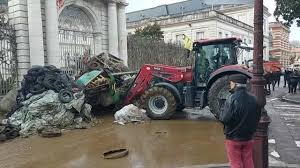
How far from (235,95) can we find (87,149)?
4661mm

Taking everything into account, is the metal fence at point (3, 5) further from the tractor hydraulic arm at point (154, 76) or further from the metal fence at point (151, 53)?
the tractor hydraulic arm at point (154, 76)

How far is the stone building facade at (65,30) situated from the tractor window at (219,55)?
8040 millimetres

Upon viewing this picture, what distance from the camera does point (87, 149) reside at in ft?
28.9

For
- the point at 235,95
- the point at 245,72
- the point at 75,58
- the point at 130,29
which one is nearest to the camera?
the point at 235,95

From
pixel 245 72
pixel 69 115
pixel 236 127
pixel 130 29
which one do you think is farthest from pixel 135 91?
pixel 130 29

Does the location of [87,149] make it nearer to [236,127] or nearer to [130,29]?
[236,127]

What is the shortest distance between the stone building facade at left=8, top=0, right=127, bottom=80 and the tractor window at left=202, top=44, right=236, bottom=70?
8.04 metres

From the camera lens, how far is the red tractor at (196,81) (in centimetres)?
1152

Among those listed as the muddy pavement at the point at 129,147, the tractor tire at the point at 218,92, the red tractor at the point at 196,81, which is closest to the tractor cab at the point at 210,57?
the red tractor at the point at 196,81

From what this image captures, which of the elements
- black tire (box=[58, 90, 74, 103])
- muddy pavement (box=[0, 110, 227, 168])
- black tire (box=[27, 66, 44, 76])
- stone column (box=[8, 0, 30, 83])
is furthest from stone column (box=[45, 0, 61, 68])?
muddy pavement (box=[0, 110, 227, 168])

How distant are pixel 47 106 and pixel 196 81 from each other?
4643 millimetres

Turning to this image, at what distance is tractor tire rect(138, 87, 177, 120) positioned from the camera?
1240cm

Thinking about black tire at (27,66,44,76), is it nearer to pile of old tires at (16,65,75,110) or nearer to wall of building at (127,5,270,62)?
pile of old tires at (16,65,75,110)

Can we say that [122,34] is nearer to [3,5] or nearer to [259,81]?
[3,5]
